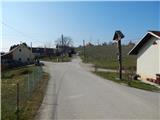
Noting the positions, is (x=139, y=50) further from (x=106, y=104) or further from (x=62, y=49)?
(x=62, y=49)

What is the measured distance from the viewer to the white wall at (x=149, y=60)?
27.2 metres

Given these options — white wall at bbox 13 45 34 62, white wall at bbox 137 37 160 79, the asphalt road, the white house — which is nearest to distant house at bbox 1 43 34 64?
white wall at bbox 13 45 34 62

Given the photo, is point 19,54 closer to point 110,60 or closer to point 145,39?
point 110,60

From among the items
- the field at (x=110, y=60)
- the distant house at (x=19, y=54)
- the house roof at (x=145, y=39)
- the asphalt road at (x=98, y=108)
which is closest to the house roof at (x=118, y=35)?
the house roof at (x=145, y=39)

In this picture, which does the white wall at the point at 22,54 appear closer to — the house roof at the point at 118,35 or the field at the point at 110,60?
the field at the point at 110,60

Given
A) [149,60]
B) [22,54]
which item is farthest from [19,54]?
[149,60]

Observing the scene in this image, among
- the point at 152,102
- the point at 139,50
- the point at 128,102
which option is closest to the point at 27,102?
the point at 128,102

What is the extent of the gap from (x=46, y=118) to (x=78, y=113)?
1.47 m

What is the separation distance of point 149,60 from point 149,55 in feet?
1.53

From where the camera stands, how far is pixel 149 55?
2877 cm

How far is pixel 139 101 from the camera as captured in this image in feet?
50.2

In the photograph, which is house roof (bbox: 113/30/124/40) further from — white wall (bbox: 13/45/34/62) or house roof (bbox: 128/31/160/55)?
white wall (bbox: 13/45/34/62)

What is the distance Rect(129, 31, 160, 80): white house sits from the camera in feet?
89.1

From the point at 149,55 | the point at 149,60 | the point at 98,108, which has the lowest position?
A: the point at 98,108
